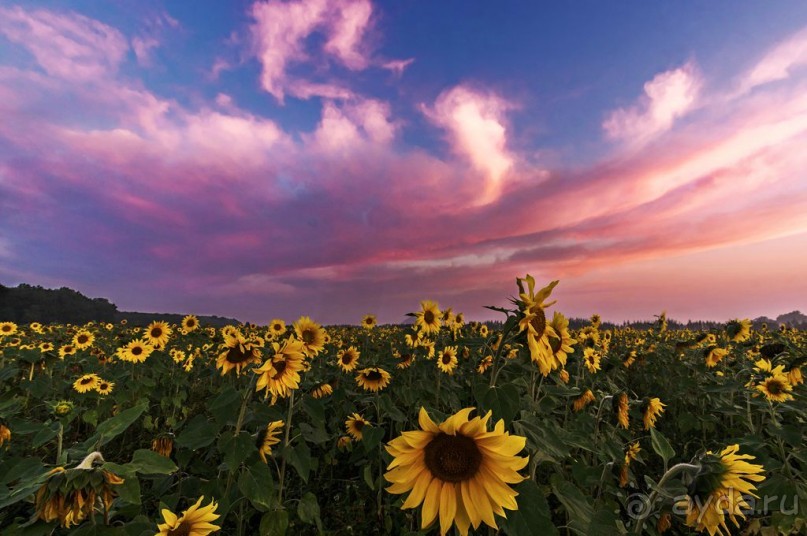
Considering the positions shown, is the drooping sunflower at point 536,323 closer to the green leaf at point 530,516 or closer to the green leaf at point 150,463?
the green leaf at point 530,516

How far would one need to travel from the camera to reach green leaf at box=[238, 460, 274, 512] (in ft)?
10.2

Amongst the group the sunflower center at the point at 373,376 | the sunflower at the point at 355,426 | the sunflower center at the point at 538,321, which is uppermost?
the sunflower center at the point at 538,321

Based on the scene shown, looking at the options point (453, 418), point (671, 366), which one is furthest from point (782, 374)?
point (453, 418)

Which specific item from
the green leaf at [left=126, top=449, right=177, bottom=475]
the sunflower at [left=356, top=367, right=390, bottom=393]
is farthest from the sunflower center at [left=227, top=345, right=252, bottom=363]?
the sunflower at [left=356, top=367, right=390, bottom=393]

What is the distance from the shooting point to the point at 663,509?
2.58m

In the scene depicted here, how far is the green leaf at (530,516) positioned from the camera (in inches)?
84.8

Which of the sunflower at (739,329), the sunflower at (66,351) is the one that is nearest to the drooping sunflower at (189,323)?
the sunflower at (66,351)

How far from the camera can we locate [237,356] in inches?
180

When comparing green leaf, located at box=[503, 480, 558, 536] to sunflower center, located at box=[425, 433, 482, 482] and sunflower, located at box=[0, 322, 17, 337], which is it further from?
sunflower, located at box=[0, 322, 17, 337]

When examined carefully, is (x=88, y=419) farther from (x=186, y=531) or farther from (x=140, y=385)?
(x=186, y=531)

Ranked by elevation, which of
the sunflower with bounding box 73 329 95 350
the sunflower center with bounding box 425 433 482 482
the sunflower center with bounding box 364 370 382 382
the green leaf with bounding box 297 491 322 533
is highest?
the sunflower with bounding box 73 329 95 350

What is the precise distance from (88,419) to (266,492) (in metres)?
5.65

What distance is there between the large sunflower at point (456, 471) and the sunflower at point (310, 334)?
3.64 metres

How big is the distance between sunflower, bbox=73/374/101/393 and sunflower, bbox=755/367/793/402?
38.8 feet
